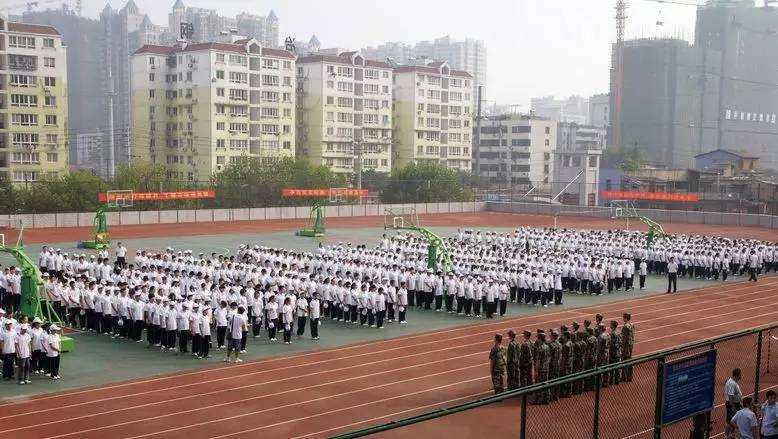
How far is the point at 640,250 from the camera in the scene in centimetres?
2908

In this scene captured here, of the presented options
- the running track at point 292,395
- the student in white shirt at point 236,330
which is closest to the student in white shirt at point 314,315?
the running track at point 292,395

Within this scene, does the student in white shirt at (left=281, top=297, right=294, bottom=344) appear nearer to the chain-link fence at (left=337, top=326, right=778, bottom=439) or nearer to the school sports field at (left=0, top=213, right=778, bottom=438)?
the school sports field at (left=0, top=213, right=778, bottom=438)

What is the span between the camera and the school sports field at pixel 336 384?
11.6 meters

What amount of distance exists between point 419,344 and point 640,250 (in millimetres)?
14438

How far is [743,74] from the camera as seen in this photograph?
348ft

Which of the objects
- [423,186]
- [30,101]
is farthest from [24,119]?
[423,186]

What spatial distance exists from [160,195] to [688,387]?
128 feet

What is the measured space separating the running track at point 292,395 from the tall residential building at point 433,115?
66507 millimetres

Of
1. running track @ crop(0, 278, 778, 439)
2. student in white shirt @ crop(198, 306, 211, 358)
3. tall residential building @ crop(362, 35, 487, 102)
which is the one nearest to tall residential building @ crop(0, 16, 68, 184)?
student in white shirt @ crop(198, 306, 211, 358)

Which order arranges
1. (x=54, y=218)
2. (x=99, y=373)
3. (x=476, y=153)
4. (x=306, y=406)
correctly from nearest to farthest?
(x=306, y=406) < (x=99, y=373) < (x=54, y=218) < (x=476, y=153)

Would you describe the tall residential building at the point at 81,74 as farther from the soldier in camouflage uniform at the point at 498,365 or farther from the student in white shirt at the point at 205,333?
the soldier in camouflage uniform at the point at 498,365

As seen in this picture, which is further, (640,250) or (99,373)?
(640,250)

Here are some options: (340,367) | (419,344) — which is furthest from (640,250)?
(340,367)

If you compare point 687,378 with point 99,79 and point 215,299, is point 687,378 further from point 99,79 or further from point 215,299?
point 99,79
